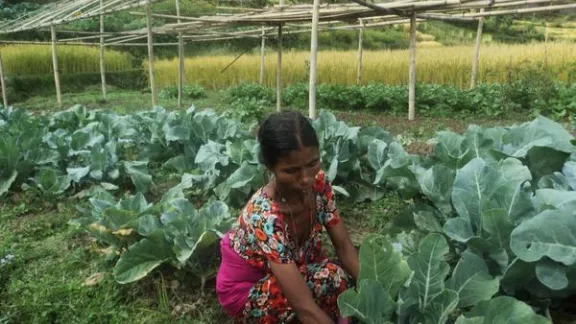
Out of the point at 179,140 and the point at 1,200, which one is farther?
the point at 179,140

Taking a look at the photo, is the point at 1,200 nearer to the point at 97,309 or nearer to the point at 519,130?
the point at 97,309

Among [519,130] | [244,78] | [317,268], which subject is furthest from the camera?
[244,78]

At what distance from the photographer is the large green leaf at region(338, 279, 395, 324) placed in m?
1.61

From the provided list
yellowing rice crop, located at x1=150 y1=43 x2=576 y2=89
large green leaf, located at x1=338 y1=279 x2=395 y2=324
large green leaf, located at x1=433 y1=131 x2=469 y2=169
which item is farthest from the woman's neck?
yellowing rice crop, located at x1=150 y1=43 x2=576 y2=89

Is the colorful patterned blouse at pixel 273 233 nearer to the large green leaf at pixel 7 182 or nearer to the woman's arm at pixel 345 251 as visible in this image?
the woman's arm at pixel 345 251

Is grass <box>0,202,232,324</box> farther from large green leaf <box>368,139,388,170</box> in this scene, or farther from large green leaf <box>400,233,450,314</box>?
large green leaf <box>368,139,388,170</box>

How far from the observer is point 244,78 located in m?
14.5

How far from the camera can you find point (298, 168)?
1.78 m

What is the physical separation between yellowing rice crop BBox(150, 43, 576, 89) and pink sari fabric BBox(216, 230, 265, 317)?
7.96 metres

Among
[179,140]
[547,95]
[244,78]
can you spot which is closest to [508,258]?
[179,140]

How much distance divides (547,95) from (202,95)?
776 centimetres

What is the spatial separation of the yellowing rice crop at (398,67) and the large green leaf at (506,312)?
8.01 metres

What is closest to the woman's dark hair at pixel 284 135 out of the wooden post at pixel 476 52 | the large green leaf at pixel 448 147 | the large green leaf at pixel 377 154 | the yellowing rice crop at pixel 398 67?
the large green leaf at pixel 448 147

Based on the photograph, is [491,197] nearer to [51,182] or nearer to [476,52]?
[51,182]
